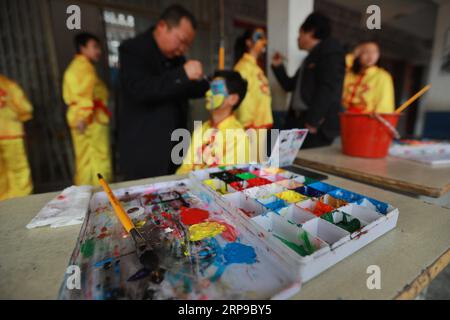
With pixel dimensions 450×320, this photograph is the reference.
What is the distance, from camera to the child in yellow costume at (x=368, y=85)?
205 centimetres

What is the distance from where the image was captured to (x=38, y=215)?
64 cm

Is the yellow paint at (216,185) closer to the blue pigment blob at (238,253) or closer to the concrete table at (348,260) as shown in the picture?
the blue pigment blob at (238,253)

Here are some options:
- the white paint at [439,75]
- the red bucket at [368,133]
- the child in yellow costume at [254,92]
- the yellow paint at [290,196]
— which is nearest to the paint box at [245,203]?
the yellow paint at [290,196]

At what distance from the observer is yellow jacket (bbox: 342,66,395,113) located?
2043 millimetres

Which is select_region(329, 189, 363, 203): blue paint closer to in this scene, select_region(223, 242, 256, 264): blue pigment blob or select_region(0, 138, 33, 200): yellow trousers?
select_region(223, 242, 256, 264): blue pigment blob

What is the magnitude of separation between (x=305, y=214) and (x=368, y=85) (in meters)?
2.10

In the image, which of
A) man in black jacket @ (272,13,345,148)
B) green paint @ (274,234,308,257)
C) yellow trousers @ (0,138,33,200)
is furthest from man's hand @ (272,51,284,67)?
yellow trousers @ (0,138,33,200)

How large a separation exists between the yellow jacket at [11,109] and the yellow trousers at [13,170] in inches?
2.8

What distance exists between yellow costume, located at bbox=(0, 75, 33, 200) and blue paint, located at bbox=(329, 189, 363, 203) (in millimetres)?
2522

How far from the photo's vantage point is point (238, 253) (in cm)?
48

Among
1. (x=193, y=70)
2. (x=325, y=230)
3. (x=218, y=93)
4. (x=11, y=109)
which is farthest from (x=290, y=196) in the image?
(x=11, y=109)

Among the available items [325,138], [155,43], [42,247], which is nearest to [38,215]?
[42,247]
